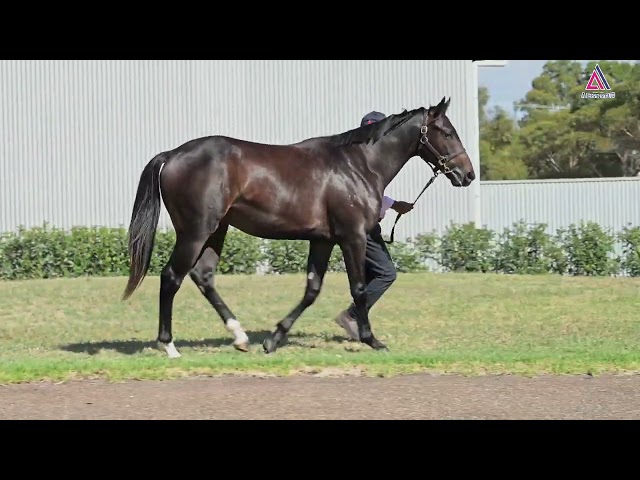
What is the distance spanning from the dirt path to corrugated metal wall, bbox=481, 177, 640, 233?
17203 millimetres

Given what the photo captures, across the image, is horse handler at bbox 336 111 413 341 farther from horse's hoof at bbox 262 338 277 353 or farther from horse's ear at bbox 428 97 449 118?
horse's hoof at bbox 262 338 277 353

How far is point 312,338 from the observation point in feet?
38.6

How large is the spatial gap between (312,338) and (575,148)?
4388 centimetres

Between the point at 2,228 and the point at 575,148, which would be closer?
the point at 2,228

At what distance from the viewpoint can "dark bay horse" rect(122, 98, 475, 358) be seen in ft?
31.9

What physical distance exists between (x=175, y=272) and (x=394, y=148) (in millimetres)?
2672

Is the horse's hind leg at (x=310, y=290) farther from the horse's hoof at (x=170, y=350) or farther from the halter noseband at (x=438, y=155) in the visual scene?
the halter noseband at (x=438, y=155)

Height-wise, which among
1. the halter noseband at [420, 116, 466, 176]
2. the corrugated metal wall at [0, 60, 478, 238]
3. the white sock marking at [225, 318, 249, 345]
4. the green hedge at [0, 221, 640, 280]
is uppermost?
the corrugated metal wall at [0, 60, 478, 238]

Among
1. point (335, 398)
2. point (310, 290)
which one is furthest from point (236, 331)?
point (335, 398)

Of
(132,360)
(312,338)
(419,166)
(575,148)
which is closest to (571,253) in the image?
(419,166)

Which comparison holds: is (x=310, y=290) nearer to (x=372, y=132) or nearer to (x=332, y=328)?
(x=372, y=132)

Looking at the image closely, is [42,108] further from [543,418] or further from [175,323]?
[543,418]

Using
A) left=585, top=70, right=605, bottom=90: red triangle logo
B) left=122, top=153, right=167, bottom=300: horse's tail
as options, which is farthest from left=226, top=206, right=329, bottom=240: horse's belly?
left=585, top=70, right=605, bottom=90: red triangle logo

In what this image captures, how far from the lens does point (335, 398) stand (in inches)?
305
